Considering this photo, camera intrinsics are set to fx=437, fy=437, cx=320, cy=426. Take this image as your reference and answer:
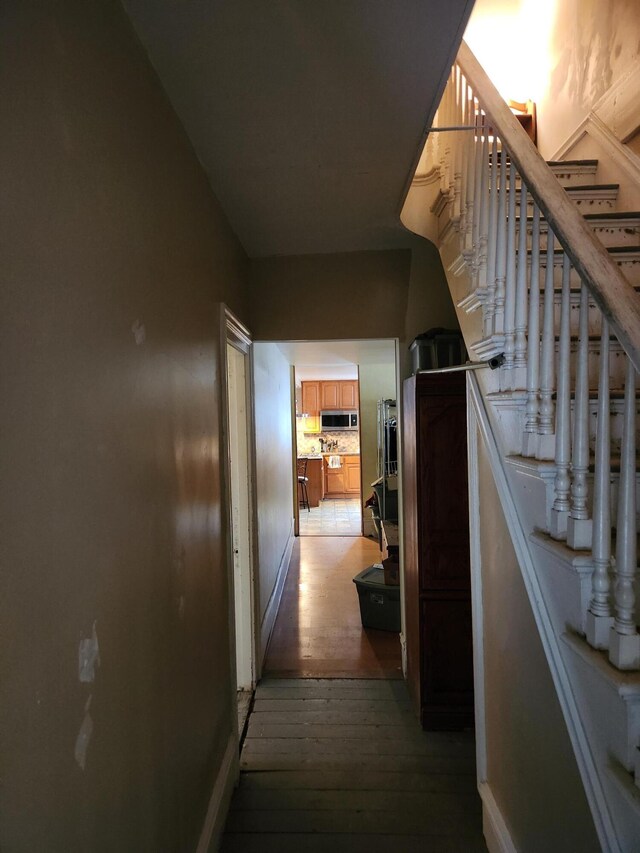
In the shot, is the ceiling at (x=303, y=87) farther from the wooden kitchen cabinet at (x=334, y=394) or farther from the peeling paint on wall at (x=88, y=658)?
the wooden kitchen cabinet at (x=334, y=394)

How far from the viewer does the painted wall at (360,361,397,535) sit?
6117 millimetres

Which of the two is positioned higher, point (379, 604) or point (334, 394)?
point (334, 394)

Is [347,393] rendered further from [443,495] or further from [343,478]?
[443,495]

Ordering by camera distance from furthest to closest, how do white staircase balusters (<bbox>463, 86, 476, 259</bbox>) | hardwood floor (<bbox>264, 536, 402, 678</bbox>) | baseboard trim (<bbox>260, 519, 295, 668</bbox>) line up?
baseboard trim (<bbox>260, 519, 295, 668</bbox>) → hardwood floor (<bbox>264, 536, 402, 678</bbox>) → white staircase balusters (<bbox>463, 86, 476, 259</bbox>)

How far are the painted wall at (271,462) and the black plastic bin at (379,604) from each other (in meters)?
0.75

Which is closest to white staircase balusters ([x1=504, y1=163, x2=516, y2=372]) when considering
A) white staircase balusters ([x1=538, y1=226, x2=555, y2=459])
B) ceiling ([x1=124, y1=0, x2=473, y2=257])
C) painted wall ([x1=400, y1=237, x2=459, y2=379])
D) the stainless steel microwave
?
white staircase balusters ([x1=538, y1=226, x2=555, y2=459])

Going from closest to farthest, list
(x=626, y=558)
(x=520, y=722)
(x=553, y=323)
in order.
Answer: (x=626, y=558)
(x=553, y=323)
(x=520, y=722)

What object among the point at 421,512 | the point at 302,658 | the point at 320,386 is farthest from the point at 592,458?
the point at 320,386

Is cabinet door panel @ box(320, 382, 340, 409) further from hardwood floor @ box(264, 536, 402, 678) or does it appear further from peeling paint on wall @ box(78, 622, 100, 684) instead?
peeling paint on wall @ box(78, 622, 100, 684)

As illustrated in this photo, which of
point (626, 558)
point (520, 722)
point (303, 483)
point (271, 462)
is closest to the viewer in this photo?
point (626, 558)

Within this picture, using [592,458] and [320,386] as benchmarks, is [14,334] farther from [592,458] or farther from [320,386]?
[320,386]

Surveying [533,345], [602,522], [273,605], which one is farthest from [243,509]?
[602,522]

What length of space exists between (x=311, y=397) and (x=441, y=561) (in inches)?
268

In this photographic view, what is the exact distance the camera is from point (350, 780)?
6.57 feet
